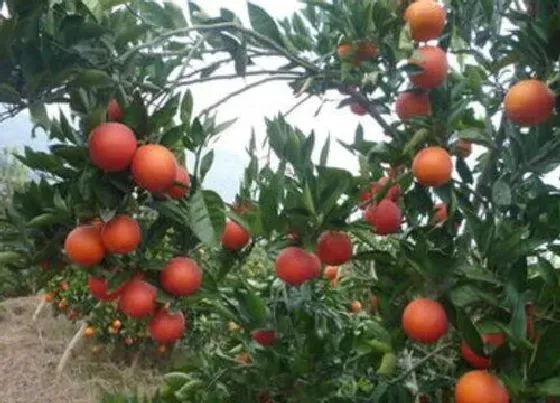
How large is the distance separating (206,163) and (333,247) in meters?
0.27

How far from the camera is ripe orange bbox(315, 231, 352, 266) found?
130cm

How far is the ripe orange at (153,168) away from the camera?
3.46 ft

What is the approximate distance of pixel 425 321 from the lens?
1.14m

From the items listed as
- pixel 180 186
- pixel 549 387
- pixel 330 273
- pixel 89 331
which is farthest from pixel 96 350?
pixel 549 387

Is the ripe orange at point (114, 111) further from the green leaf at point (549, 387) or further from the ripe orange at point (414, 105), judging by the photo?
the green leaf at point (549, 387)

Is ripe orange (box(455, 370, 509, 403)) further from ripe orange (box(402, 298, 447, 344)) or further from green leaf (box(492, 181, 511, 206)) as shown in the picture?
green leaf (box(492, 181, 511, 206))

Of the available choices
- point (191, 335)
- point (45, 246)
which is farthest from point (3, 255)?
point (191, 335)

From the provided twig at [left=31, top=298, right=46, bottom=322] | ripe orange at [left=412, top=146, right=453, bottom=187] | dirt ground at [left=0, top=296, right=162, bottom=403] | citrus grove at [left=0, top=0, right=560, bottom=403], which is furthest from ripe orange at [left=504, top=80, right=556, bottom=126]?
twig at [left=31, top=298, right=46, bottom=322]

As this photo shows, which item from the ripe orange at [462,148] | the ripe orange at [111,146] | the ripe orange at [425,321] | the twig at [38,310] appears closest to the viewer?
the ripe orange at [111,146]

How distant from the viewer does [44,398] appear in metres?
5.02

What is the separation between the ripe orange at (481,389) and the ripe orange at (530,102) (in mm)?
408

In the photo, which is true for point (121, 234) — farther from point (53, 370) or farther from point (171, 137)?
point (53, 370)

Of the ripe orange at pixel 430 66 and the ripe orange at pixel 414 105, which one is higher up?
the ripe orange at pixel 430 66

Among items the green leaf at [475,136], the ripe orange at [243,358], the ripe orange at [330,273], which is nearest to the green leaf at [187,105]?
the green leaf at [475,136]
